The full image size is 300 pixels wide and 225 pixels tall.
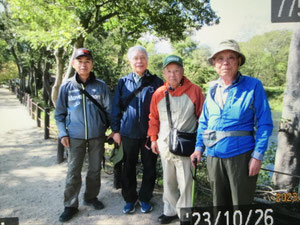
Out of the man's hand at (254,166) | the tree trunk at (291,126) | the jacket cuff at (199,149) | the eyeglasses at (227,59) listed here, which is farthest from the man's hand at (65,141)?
the tree trunk at (291,126)

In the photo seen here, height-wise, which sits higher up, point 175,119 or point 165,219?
point 175,119

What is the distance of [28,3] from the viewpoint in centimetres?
588

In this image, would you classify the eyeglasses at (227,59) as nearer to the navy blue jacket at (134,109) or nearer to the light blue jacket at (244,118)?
the light blue jacket at (244,118)

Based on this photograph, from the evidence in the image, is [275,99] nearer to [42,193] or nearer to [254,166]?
[42,193]

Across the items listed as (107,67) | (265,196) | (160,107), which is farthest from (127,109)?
(107,67)

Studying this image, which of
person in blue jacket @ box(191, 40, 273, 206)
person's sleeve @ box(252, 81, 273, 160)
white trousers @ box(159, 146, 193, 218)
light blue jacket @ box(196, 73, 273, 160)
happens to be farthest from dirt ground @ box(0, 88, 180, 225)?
person's sleeve @ box(252, 81, 273, 160)

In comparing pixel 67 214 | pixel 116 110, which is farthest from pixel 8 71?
pixel 116 110

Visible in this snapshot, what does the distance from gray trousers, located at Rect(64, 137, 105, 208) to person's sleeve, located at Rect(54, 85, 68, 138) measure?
171mm

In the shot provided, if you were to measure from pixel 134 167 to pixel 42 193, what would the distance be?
6.21ft

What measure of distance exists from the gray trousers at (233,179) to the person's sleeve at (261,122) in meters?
0.12

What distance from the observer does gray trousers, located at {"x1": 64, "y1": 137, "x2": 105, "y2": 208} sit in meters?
3.07

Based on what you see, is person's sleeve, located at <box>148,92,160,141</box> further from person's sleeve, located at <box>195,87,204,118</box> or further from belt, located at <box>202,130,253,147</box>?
belt, located at <box>202,130,253,147</box>

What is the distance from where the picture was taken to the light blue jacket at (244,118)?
1954mm

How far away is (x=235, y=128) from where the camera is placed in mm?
2051
